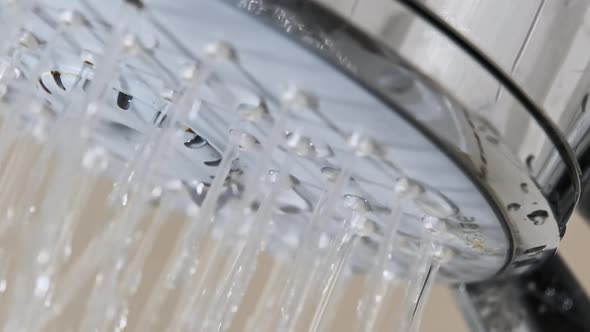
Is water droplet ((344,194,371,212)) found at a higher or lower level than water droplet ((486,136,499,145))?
lower

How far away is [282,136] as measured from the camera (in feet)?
1.08

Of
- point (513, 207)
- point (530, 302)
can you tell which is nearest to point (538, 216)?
point (513, 207)

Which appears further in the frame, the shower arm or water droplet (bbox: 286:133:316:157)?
the shower arm

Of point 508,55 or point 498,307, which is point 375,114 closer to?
point 508,55

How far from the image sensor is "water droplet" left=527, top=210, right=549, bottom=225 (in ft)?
1.06

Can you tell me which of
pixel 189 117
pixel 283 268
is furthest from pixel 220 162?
pixel 283 268

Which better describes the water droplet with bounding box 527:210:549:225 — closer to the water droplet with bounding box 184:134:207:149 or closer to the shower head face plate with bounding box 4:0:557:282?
the shower head face plate with bounding box 4:0:557:282

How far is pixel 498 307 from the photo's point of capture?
1.51ft

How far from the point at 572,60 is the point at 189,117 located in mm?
164

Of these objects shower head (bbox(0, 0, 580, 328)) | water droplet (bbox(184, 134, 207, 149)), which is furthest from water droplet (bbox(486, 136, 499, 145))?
water droplet (bbox(184, 134, 207, 149))

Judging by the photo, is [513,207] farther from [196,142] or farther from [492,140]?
[196,142]

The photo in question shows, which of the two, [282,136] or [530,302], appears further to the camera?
[530,302]

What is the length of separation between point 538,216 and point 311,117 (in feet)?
0.35

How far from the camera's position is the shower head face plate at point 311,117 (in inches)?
10.4
